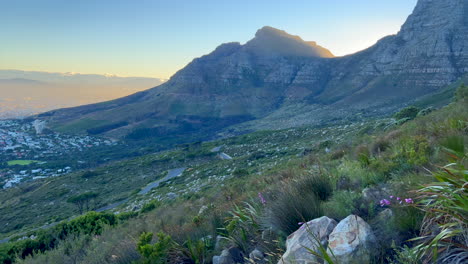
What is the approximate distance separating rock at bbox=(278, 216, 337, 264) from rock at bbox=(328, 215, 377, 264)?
0.57 ft

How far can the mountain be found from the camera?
3410 inches

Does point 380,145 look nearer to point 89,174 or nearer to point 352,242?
point 352,242

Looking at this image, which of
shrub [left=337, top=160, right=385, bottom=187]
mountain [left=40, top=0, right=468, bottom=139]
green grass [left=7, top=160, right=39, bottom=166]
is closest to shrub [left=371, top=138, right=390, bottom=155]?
shrub [left=337, top=160, right=385, bottom=187]

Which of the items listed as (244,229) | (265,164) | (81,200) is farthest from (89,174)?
(244,229)

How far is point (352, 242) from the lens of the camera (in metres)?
2.56

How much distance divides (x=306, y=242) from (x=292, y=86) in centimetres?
15887

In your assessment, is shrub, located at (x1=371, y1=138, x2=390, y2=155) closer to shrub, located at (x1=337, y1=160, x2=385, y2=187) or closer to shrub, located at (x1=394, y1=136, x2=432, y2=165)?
shrub, located at (x1=394, y1=136, x2=432, y2=165)

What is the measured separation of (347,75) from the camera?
436ft

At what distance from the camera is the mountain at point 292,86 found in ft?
284

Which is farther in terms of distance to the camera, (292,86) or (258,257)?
(292,86)

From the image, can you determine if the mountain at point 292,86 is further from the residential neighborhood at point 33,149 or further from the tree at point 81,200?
the tree at point 81,200

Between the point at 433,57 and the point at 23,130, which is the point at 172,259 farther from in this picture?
the point at 23,130

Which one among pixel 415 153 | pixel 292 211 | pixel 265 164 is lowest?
pixel 265 164

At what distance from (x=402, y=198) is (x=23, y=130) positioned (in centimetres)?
18201
